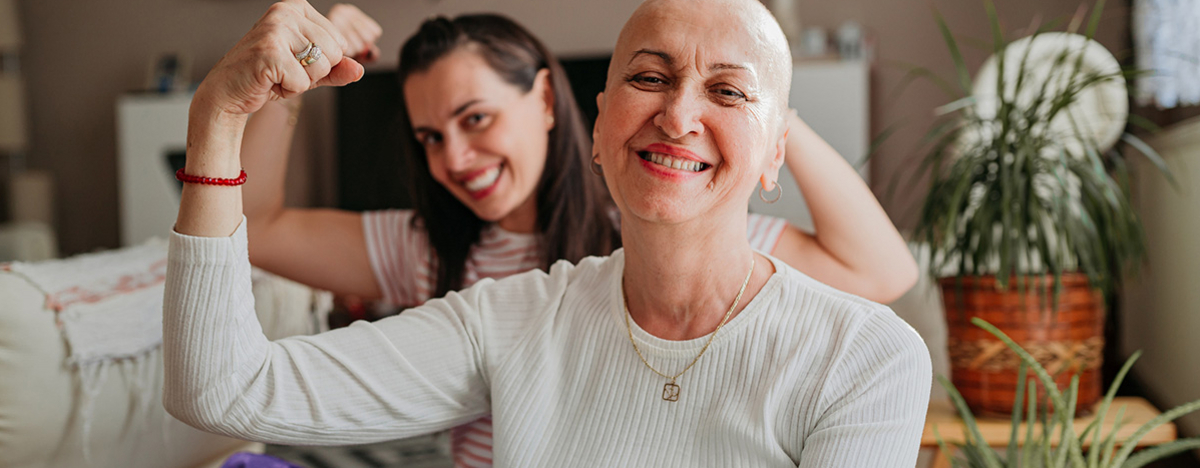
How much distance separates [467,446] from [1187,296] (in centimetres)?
188

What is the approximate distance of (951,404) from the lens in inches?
67.3

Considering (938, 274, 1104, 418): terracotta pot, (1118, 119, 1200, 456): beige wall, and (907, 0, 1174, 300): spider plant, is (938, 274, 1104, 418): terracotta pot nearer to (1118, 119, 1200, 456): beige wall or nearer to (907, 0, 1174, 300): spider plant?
(907, 0, 1174, 300): spider plant

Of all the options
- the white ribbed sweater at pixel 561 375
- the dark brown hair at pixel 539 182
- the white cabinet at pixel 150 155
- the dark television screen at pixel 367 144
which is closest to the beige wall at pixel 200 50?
the dark television screen at pixel 367 144

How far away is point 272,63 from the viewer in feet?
2.22

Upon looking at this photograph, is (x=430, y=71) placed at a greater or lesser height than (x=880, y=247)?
greater

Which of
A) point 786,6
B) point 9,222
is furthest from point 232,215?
point 9,222

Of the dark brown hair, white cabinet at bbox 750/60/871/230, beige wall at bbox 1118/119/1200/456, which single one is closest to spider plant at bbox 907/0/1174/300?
beige wall at bbox 1118/119/1200/456

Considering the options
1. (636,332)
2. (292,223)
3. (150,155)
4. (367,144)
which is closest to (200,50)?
(150,155)

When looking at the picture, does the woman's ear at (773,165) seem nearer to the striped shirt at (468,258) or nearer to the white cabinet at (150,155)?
the striped shirt at (468,258)

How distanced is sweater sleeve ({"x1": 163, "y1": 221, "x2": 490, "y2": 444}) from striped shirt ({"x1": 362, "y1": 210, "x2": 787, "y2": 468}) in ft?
0.57

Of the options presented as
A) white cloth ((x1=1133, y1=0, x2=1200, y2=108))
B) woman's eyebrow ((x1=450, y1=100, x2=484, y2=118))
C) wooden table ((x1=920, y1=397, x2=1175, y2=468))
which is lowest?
wooden table ((x1=920, y1=397, x2=1175, y2=468))

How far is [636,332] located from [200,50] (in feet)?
14.2

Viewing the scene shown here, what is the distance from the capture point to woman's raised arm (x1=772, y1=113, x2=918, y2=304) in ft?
3.59

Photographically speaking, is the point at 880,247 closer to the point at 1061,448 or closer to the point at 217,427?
the point at 1061,448
